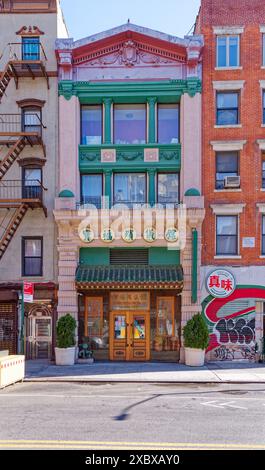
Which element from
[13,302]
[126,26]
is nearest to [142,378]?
[13,302]

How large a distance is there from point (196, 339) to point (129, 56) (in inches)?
549

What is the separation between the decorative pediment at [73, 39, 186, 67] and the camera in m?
25.1

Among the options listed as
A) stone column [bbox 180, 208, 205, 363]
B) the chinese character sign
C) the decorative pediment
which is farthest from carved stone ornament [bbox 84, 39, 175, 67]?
the chinese character sign

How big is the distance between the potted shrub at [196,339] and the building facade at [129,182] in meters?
0.95

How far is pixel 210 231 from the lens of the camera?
977 inches

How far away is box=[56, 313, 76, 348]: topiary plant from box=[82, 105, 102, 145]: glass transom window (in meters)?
8.67

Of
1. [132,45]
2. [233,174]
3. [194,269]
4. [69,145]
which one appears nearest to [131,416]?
[194,269]

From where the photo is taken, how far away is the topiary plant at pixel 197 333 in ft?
75.6

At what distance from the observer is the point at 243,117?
25125 mm

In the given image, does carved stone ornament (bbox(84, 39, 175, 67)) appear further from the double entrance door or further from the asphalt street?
the asphalt street

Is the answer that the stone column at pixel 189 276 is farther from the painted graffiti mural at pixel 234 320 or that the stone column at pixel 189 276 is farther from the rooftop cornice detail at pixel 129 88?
the rooftop cornice detail at pixel 129 88

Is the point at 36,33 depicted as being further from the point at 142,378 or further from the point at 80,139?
the point at 142,378

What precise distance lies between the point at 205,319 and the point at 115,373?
226 inches

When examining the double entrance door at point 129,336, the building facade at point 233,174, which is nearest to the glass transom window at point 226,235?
the building facade at point 233,174
